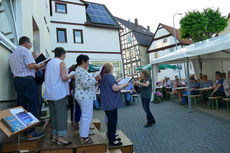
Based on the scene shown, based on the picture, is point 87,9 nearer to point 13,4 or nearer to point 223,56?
point 223,56

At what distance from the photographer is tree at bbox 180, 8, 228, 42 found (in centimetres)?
2127

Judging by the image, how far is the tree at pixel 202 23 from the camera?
21.3 meters

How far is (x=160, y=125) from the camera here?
6.17 meters

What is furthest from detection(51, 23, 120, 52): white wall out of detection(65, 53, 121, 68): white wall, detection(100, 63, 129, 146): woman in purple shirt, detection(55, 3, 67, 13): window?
detection(100, 63, 129, 146): woman in purple shirt

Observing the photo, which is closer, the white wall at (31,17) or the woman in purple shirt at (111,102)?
the woman in purple shirt at (111,102)

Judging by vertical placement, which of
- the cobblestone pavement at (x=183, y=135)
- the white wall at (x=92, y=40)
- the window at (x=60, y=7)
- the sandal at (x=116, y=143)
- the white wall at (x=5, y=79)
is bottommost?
the cobblestone pavement at (x=183, y=135)

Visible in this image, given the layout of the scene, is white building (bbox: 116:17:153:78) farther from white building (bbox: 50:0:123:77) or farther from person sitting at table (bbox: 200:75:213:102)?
person sitting at table (bbox: 200:75:213:102)

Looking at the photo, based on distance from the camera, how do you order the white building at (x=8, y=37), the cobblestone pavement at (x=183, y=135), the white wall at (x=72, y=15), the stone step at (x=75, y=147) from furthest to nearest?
the white wall at (x=72, y=15)
the cobblestone pavement at (x=183, y=135)
the white building at (x=8, y=37)
the stone step at (x=75, y=147)

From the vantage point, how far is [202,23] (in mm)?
21188

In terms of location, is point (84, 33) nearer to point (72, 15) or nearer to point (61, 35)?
point (72, 15)

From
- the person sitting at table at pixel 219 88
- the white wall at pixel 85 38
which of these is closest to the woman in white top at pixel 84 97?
the person sitting at table at pixel 219 88

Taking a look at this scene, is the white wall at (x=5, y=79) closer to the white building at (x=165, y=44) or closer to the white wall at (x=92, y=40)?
the white wall at (x=92, y=40)

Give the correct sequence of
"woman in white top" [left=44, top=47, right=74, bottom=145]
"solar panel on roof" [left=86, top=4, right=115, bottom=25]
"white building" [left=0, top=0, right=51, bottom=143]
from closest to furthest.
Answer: "woman in white top" [left=44, top=47, right=74, bottom=145], "white building" [left=0, top=0, right=51, bottom=143], "solar panel on roof" [left=86, top=4, right=115, bottom=25]

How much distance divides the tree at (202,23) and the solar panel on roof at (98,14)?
857 cm
